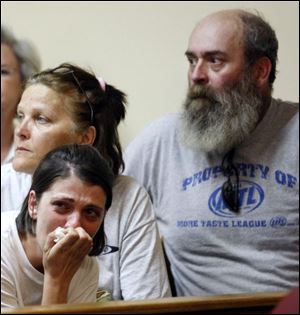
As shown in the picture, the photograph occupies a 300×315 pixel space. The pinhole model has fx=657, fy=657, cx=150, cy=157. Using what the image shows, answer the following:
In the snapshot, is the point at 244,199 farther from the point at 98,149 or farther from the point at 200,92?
the point at 98,149

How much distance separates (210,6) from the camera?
1.13 metres

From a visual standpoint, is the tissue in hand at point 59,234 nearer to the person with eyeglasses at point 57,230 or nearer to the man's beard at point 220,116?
the person with eyeglasses at point 57,230

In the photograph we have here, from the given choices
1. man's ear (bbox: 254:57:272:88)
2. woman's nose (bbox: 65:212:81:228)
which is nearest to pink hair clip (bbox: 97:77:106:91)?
woman's nose (bbox: 65:212:81:228)

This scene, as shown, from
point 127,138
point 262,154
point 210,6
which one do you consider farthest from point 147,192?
point 210,6

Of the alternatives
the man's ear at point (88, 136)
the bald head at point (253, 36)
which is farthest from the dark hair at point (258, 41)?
the man's ear at point (88, 136)

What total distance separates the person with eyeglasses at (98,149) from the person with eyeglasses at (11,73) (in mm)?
23

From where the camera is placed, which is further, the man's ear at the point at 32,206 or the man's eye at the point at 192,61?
the man's eye at the point at 192,61

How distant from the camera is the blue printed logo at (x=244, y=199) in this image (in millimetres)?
1092

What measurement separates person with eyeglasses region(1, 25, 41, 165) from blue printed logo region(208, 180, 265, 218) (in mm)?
356

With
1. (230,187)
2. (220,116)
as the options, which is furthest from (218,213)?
(220,116)

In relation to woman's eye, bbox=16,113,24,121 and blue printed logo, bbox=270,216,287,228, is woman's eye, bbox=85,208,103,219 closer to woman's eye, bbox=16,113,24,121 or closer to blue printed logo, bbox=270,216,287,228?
woman's eye, bbox=16,113,24,121

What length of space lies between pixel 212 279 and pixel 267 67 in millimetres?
377

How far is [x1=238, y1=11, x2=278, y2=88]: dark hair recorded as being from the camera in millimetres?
1130

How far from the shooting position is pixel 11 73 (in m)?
0.98
